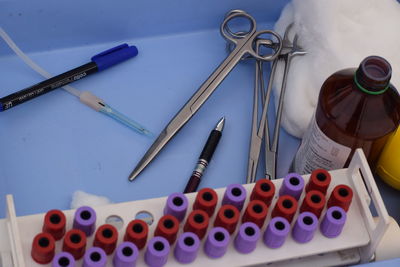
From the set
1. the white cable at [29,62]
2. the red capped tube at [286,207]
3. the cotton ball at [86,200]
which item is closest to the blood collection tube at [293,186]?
the red capped tube at [286,207]

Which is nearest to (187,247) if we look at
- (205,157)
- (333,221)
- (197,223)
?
(197,223)

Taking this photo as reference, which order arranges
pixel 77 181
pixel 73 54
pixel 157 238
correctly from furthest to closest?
1. pixel 73 54
2. pixel 77 181
3. pixel 157 238

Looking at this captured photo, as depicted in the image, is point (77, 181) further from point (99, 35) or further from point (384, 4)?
point (384, 4)

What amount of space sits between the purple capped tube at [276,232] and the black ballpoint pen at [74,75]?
366mm

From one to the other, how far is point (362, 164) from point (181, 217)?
6.7 inches

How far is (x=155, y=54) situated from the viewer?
34.5 inches

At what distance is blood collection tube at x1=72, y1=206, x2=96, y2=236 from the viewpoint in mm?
544

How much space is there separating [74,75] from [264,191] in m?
0.34

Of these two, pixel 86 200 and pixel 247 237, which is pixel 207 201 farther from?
pixel 86 200

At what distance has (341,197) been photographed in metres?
0.58

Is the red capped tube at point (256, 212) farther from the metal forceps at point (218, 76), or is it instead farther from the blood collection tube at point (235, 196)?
the metal forceps at point (218, 76)

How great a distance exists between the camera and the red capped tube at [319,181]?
23.3 inches

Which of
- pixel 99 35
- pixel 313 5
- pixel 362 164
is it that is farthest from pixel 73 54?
pixel 362 164

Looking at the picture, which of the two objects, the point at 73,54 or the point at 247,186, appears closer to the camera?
the point at 247,186
